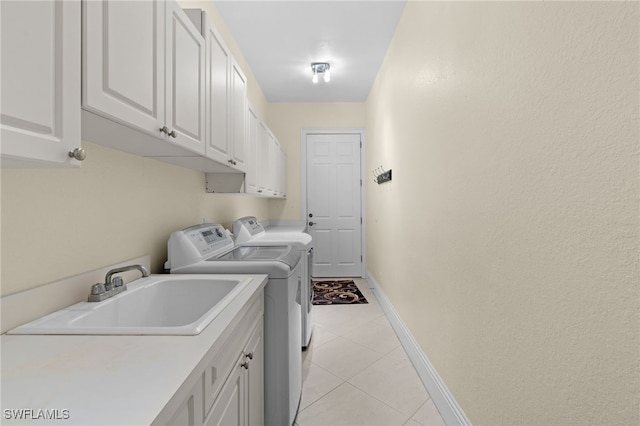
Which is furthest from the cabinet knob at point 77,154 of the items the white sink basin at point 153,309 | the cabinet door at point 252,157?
the cabinet door at point 252,157

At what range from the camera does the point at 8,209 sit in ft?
2.88

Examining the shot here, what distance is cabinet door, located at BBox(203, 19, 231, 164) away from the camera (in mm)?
1539

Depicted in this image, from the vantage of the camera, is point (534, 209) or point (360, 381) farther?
point (360, 381)

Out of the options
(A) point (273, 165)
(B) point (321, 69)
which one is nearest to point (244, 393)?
(A) point (273, 165)

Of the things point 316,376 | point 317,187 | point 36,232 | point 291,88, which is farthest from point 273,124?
point 36,232

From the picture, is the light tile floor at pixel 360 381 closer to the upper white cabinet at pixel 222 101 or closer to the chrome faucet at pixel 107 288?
the chrome faucet at pixel 107 288

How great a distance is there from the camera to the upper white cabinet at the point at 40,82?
0.56m

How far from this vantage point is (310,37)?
3006 mm

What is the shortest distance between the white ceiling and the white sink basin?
2236mm

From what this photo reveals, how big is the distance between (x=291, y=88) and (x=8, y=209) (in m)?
3.80

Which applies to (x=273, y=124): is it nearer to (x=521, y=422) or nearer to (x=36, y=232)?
(x=36, y=232)

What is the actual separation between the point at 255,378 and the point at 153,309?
516mm

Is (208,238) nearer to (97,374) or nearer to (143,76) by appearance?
(143,76)

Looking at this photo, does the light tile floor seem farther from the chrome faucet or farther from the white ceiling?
the white ceiling
